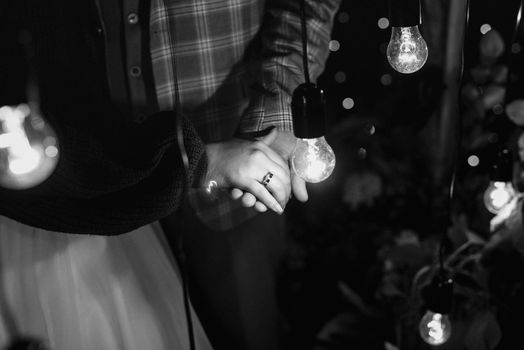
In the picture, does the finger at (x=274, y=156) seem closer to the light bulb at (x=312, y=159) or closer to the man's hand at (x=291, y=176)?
the man's hand at (x=291, y=176)

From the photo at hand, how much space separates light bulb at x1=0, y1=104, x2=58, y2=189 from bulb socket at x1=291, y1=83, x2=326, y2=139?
1.34 feet

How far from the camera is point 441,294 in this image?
113 cm

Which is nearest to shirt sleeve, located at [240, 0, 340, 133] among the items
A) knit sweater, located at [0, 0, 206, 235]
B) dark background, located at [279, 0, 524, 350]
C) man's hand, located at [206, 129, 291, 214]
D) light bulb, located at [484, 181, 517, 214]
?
man's hand, located at [206, 129, 291, 214]

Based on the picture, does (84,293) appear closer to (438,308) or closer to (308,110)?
(308,110)

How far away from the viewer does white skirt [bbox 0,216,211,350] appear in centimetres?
103

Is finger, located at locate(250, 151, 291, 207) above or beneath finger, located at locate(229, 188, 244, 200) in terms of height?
above

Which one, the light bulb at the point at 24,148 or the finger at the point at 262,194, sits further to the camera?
the finger at the point at 262,194

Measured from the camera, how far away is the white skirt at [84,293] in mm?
1029

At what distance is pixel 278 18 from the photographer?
133cm

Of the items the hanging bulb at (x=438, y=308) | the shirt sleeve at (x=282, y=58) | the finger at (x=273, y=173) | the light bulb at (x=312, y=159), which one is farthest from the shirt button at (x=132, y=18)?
the hanging bulb at (x=438, y=308)

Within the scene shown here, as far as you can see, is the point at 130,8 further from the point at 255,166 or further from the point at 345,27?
the point at 345,27

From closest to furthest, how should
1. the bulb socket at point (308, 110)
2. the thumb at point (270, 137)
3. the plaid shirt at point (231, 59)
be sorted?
the bulb socket at point (308, 110) < the thumb at point (270, 137) < the plaid shirt at point (231, 59)

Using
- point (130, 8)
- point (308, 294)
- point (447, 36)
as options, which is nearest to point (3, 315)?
point (130, 8)

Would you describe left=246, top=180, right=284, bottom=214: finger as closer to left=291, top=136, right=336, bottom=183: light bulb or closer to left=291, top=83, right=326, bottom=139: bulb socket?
left=291, top=136, right=336, bottom=183: light bulb
